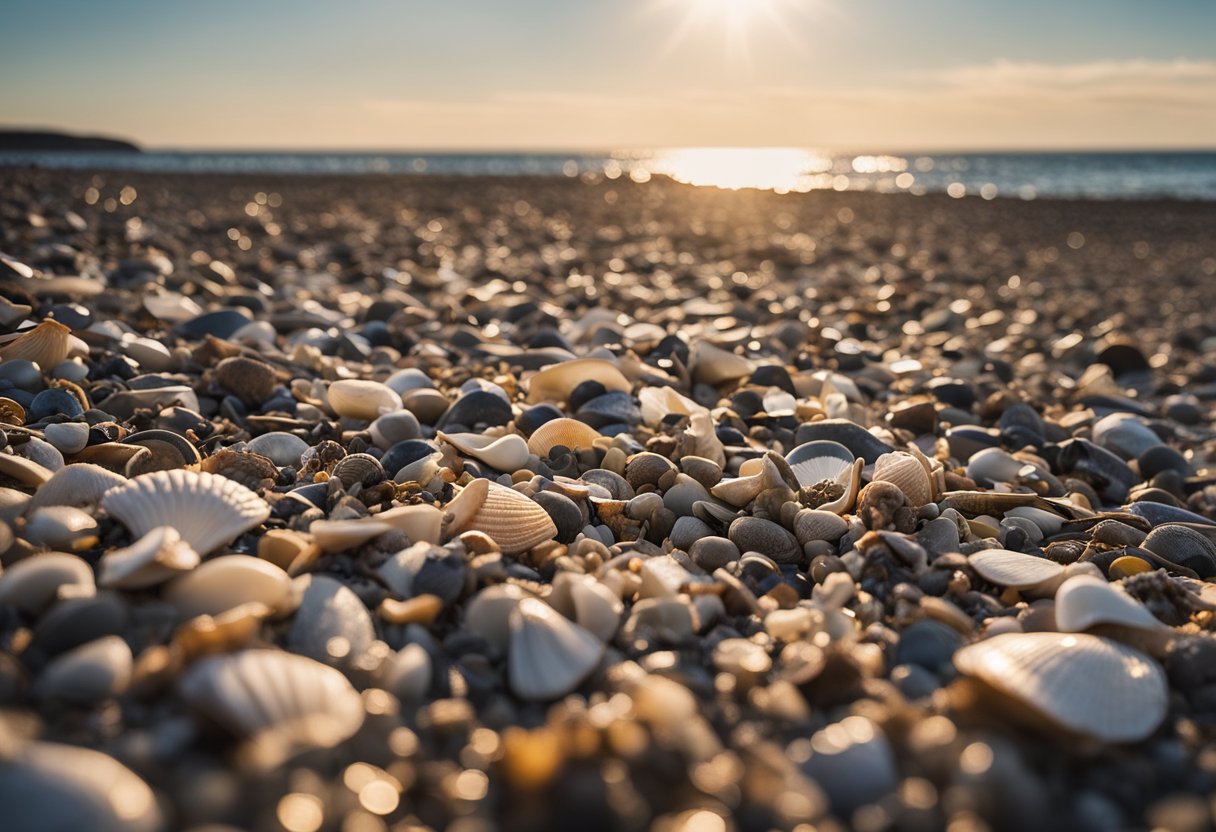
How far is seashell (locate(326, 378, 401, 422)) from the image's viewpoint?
2954mm

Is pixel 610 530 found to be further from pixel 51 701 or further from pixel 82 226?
pixel 82 226

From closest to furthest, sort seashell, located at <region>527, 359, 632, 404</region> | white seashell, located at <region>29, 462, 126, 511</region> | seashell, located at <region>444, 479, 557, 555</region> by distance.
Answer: white seashell, located at <region>29, 462, 126, 511</region>
seashell, located at <region>444, 479, 557, 555</region>
seashell, located at <region>527, 359, 632, 404</region>

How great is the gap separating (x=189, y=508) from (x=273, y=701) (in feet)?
2.21

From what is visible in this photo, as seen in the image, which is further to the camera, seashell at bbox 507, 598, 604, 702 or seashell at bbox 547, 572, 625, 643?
seashell at bbox 547, 572, 625, 643

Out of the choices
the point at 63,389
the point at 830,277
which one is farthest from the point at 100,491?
the point at 830,277

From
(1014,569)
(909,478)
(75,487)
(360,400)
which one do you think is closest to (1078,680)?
(1014,569)

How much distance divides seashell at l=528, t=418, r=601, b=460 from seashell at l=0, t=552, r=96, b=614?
142 centimetres

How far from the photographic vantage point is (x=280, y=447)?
256cm

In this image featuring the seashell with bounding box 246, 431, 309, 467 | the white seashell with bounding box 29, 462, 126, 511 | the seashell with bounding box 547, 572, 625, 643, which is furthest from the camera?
the seashell with bounding box 246, 431, 309, 467

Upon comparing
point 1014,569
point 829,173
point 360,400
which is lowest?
point 1014,569

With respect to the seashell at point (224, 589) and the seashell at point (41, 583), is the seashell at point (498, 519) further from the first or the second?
the seashell at point (41, 583)

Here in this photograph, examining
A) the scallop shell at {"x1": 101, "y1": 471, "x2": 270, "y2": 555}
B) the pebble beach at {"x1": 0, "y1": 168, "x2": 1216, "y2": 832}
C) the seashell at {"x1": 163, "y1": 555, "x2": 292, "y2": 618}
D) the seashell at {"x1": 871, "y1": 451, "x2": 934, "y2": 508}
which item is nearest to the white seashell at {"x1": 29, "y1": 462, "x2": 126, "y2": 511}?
the pebble beach at {"x1": 0, "y1": 168, "x2": 1216, "y2": 832}

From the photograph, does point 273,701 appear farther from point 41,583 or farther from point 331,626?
point 41,583

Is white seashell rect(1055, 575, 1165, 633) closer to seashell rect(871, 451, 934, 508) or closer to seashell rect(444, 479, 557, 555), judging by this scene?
seashell rect(871, 451, 934, 508)
